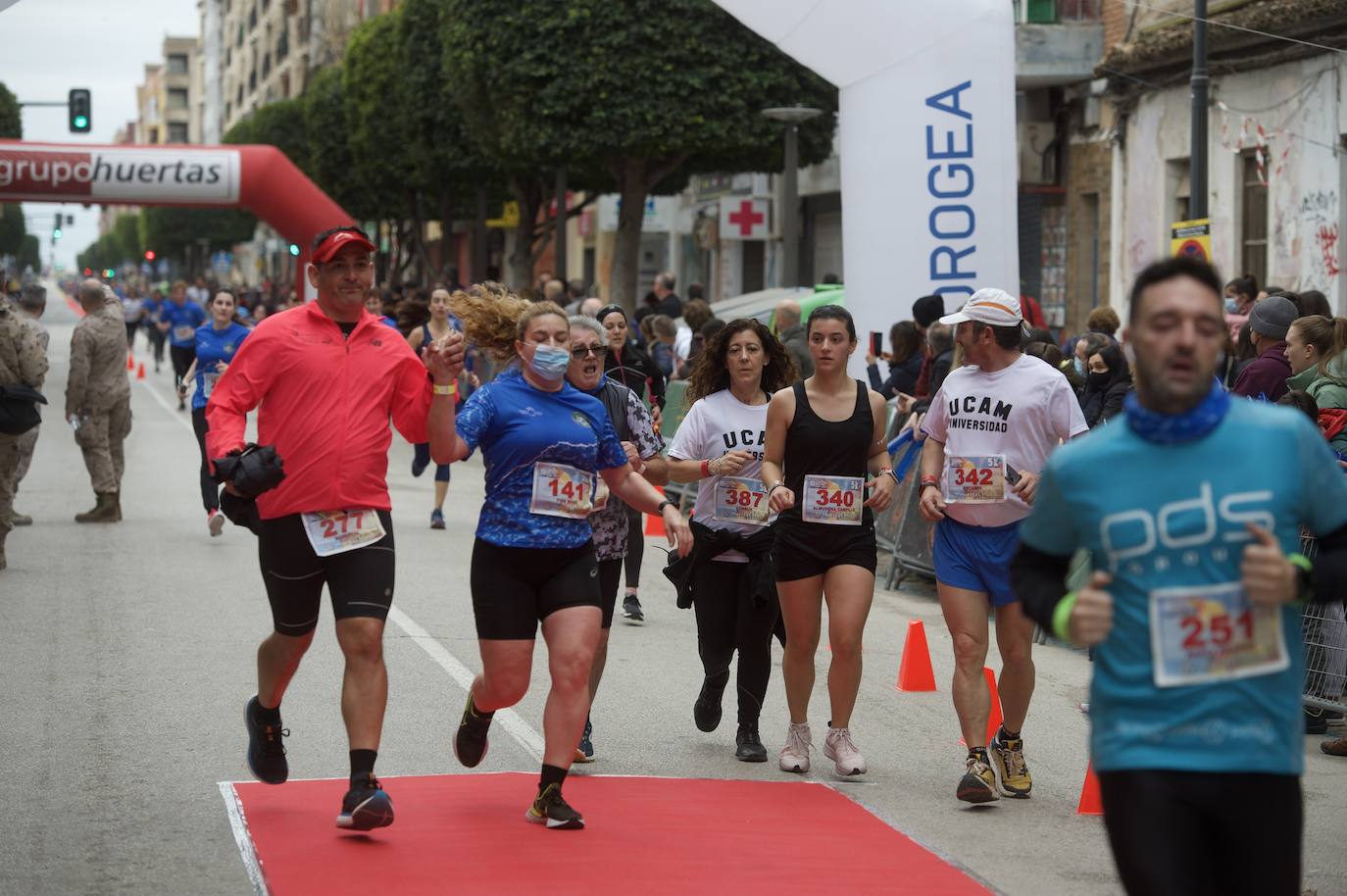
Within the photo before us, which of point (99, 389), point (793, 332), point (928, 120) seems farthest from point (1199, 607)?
point (99, 389)

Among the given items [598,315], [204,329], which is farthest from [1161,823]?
[204,329]

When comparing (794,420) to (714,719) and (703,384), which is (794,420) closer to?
(703,384)

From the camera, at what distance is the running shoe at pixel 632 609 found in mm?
11438

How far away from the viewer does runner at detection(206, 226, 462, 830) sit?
6.10m

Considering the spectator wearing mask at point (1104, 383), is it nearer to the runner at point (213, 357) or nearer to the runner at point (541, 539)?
the runner at point (541, 539)

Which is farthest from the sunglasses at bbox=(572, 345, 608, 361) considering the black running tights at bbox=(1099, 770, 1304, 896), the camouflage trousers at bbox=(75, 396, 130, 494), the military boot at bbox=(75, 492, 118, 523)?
the military boot at bbox=(75, 492, 118, 523)

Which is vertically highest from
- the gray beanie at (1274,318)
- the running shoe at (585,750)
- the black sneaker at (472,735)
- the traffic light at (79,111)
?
the traffic light at (79,111)

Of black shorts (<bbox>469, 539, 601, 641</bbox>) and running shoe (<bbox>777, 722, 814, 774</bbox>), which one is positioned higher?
black shorts (<bbox>469, 539, 601, 641</bbox>)

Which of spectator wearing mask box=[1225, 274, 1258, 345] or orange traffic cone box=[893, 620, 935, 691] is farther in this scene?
spectator wearing mask box=[1225, 274, 1258, 345]

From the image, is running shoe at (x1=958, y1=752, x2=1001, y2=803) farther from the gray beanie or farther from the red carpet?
the gray beanie

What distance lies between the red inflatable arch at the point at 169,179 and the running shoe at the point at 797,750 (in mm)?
26621

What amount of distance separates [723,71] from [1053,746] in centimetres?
2137

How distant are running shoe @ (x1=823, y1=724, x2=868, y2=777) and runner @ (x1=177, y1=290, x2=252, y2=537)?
25.5 feet

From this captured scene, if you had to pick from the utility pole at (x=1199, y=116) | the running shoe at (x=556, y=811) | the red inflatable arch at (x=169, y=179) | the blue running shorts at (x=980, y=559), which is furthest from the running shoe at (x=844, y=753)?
the red inflatable arch at (x=169, y=179)
